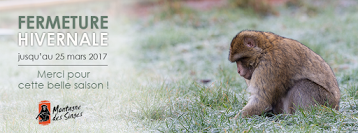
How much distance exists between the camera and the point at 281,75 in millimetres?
3350

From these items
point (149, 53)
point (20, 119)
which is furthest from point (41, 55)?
point (20, 119)

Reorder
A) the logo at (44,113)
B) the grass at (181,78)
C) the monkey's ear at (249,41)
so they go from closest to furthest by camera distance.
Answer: the grass at (181,78) < the monkey's ear at (249,41) < the logo at (44,113)

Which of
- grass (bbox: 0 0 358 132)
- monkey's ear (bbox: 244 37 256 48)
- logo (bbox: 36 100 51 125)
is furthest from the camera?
logo (bbox: 36 100 51 125)

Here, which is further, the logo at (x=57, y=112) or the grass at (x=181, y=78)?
the logo at (x=57, y=112)

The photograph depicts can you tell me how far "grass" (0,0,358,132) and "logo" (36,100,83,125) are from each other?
83 mm

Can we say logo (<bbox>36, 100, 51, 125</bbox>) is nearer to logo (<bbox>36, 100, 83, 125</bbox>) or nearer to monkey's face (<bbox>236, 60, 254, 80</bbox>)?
logo (<bbox>36, 100, 83, 125</bbox>)

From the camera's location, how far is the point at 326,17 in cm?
1093

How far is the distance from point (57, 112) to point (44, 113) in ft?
0.66

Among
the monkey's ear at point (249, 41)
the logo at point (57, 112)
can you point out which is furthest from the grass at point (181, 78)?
the monkey's ear at point (249, 41)

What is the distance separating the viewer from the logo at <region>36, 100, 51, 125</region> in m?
3.61

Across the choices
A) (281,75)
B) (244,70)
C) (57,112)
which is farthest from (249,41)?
(57,112)

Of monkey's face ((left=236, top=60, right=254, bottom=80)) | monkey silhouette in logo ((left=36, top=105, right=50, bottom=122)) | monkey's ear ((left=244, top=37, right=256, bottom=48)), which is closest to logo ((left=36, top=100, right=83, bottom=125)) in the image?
monkey silhouette in logo ((left=36, top=105, right=50, bottom=122))

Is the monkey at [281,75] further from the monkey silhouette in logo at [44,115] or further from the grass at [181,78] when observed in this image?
the monkey silhouette in logo at [44,115]

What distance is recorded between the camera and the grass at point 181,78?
10.9ft
